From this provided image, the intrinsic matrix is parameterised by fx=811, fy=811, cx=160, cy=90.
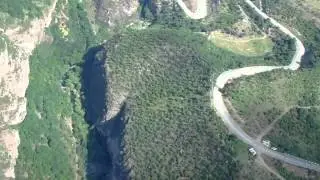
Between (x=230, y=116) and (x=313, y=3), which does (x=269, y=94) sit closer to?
(x=230, y=116)

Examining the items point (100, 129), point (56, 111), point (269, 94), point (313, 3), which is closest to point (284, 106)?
point (269, 94)

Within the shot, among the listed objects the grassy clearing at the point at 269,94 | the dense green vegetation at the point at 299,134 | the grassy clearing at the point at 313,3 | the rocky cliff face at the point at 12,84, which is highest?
the rocky cliff face at the point at 12,84

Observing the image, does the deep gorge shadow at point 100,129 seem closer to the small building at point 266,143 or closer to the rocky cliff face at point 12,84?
the rocky cliff face at point 12,84

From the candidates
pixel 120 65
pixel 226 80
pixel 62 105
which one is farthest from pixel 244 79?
pixel 62 105

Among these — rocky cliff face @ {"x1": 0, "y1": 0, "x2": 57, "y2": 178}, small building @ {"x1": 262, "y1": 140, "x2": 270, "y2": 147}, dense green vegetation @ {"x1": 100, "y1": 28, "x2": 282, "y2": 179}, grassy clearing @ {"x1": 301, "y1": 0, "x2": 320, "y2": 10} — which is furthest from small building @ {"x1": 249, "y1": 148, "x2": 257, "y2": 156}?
grassy clearing @ {"x1": 301, "y1": 0, "x2": 320, "y2": 10}

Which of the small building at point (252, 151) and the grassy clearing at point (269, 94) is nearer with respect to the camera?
the small building at point (252, 151)

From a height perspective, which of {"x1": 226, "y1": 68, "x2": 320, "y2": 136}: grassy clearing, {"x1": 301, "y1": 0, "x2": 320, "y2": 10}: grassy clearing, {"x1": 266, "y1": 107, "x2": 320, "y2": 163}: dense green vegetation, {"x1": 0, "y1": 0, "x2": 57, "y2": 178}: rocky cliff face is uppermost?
{"x1": 0, "y1": 0, "x2": 57, "y2": 178}: rocky cliff face

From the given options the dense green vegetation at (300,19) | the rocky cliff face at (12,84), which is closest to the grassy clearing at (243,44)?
→ the dense green vegetation at (300,19)

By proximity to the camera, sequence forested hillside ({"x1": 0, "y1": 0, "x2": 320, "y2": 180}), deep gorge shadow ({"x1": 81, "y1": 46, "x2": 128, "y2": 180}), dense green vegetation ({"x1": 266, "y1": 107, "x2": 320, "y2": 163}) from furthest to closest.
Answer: deep gorge shadow ({"x1": 81, "y1": 46, "x2": 128, "y2": 180}) < forested hillside ({"x1": 0, "y1": 0, "x2": 320, "y2": 180}) < dense green vegetation ({"x1": 266, "y1": 107, "x2": 320, "y2": 163})

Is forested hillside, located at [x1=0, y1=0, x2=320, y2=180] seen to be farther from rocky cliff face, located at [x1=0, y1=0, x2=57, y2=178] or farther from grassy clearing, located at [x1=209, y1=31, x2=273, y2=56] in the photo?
rocky cliff face, located at [x1=0, y1=0, x2=57, y2=178]
